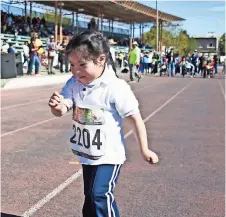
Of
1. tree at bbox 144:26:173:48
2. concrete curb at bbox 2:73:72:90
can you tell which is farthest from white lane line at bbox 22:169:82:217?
tree at bbox 144:26:173:48

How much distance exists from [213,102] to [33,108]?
5.60 m

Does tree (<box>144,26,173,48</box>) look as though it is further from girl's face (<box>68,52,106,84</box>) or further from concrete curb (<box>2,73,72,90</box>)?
girl's face (<box>68,52,106,84</box>)

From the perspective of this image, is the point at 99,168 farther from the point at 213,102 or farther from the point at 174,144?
the point at 213,102

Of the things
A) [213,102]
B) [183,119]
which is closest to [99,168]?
[183,119]

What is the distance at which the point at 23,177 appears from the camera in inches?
206

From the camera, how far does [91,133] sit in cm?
311

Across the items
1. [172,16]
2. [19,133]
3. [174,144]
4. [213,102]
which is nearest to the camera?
[174,144]

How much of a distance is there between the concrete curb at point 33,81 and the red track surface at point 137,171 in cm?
871

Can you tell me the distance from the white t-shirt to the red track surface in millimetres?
1155

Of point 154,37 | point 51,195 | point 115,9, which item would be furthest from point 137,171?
point 154,37

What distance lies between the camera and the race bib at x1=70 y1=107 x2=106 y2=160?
10.2 feet

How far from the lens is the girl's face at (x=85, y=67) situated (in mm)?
3084

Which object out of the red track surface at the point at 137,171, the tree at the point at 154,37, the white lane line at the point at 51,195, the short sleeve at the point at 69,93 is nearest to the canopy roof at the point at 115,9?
the tree at the point at 154,37

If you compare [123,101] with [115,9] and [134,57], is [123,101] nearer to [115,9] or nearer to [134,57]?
[134,57]
